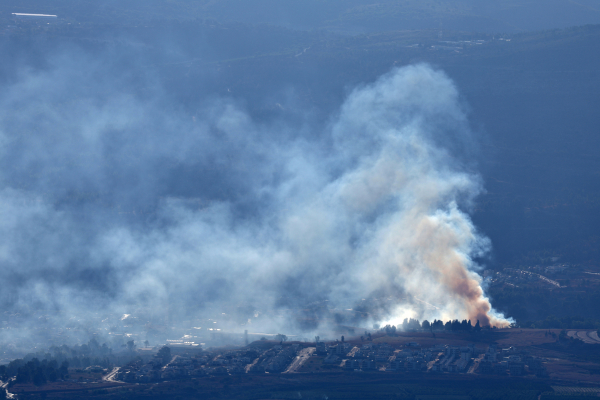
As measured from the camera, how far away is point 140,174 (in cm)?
10606

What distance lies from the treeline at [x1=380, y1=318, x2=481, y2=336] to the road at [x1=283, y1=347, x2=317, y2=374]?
758cm

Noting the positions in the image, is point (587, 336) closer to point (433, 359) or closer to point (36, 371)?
point (433, 359)

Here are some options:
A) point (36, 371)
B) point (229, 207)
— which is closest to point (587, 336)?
point (36, 371)

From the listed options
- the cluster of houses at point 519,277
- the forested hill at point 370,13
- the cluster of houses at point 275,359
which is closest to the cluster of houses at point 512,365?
the cluster of houses at point 275,359

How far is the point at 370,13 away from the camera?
17700 centimetres

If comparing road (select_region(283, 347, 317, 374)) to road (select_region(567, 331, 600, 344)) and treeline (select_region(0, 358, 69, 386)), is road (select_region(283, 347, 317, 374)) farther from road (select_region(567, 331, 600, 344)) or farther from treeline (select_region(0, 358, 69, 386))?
road (select_region(567, 331, 600, 344))

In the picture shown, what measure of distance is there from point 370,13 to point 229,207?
8833 centimetres

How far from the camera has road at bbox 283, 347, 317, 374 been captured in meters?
64.0

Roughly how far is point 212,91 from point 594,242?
5541 cm

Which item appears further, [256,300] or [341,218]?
[341,218]

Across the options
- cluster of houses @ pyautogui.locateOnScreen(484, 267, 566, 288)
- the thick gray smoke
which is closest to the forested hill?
the thick gray smoke

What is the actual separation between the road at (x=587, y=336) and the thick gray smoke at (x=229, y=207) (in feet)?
23.2

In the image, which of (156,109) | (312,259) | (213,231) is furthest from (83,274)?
(156,109)

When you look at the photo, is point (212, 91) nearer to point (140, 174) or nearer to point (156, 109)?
point (156, 109)
